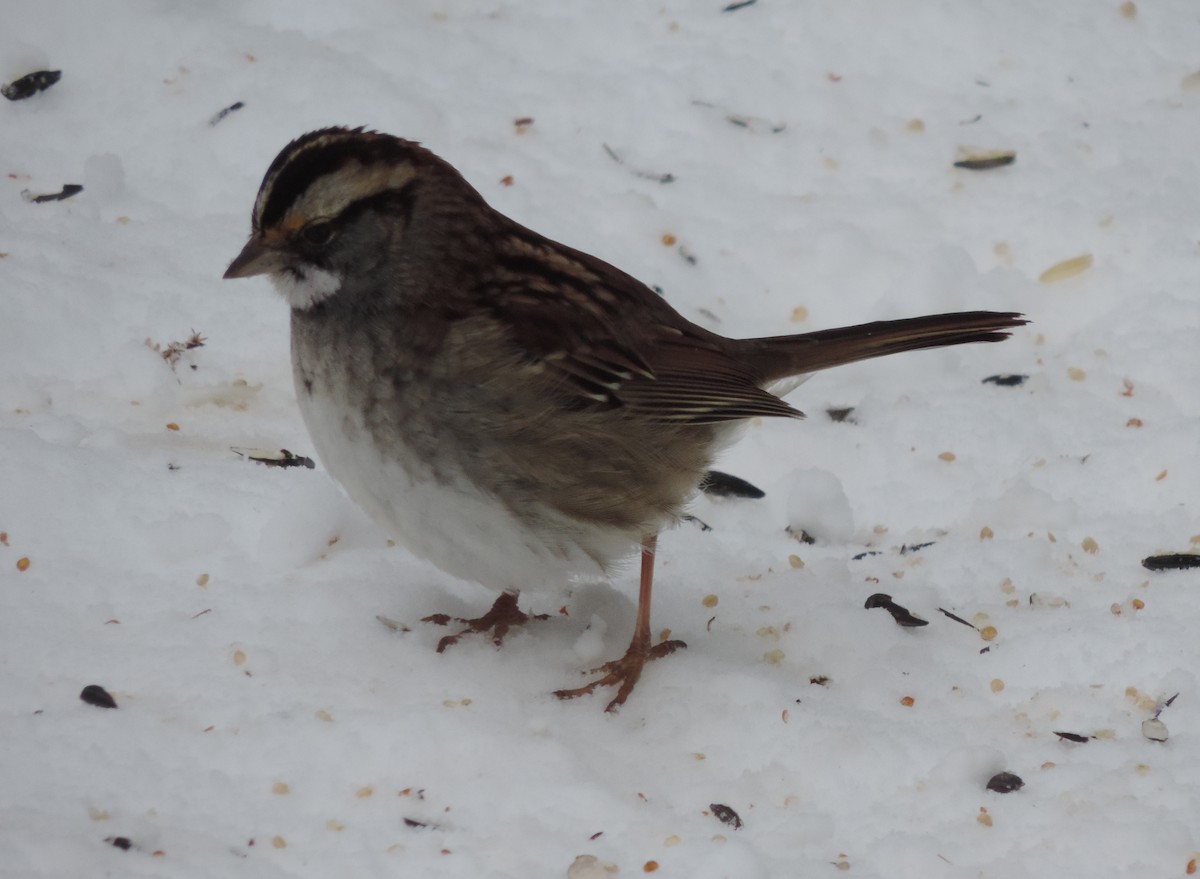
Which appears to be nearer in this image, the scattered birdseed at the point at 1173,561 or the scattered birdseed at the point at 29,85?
the scattered birdseed at the point at 1173,561

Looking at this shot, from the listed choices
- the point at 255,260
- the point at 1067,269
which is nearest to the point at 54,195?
the point at 255,260

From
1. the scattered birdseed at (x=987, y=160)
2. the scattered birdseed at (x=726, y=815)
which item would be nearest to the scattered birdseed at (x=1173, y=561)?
the scattered birdseed at (x=726, y=815)

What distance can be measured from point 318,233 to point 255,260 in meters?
0.16

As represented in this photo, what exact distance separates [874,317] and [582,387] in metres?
2.00

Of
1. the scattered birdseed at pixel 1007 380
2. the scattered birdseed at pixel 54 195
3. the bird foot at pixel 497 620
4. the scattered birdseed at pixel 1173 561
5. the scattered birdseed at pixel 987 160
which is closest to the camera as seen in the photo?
A: the bird foot at pixel 497 620

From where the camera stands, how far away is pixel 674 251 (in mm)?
5469

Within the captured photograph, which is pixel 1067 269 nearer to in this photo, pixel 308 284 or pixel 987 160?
pixel 987 160

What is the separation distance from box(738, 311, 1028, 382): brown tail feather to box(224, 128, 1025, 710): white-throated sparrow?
329mm

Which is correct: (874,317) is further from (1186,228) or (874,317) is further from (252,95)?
(252,95)

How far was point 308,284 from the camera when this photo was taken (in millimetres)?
3521

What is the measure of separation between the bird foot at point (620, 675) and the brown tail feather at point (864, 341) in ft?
2.98

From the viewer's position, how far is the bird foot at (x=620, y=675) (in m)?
3.66

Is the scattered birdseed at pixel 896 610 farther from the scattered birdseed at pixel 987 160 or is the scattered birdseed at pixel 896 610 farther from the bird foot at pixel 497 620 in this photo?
the scattered birdseed at pixel 987 160

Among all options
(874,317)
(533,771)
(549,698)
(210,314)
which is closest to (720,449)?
(549,698)
